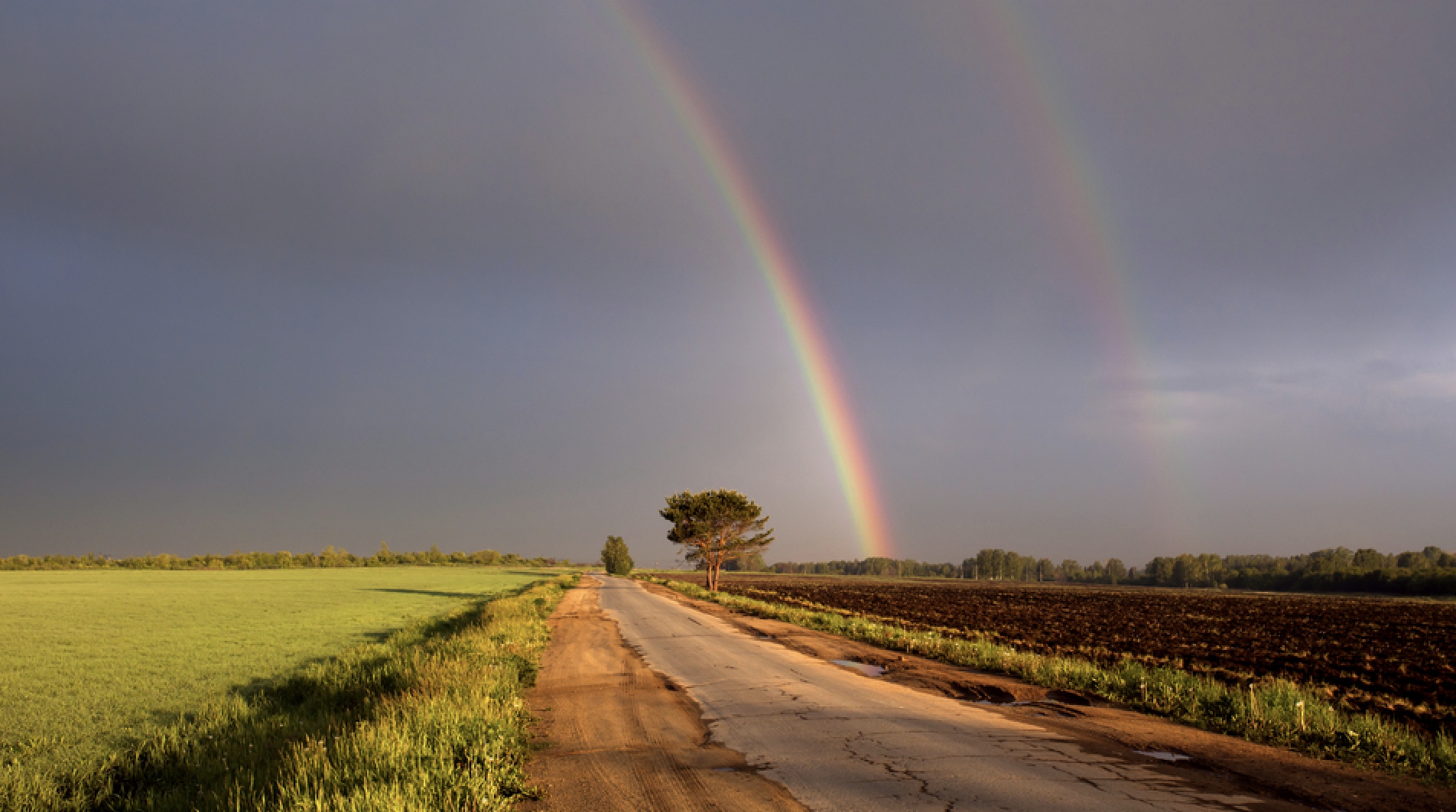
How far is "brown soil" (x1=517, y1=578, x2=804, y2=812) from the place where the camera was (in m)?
6.41

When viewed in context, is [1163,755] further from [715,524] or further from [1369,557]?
[1369,557]

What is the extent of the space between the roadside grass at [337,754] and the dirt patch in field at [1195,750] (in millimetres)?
7815

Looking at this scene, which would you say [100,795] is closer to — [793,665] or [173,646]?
[793,665]

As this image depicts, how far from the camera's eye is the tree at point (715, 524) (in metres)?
62.9

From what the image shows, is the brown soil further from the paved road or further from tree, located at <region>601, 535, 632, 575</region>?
tree, located at <region>601, 535, 632, 575</region>

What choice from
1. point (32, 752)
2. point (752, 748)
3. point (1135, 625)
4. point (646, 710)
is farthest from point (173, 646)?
point (1135, 625)

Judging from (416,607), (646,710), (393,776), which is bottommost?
(416,607)

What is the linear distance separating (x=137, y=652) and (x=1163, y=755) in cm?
2773

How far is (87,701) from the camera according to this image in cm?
1330

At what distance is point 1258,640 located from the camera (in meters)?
33.3

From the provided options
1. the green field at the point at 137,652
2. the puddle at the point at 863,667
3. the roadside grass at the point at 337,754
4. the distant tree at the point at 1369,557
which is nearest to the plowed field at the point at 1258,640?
the puddle at the point at 863,667

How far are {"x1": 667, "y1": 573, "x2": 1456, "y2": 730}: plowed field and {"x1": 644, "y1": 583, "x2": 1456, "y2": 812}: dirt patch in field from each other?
6516 millimetres

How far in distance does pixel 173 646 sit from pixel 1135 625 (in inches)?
1945

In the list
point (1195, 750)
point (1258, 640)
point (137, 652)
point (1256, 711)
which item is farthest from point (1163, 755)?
point (1258, 640)
